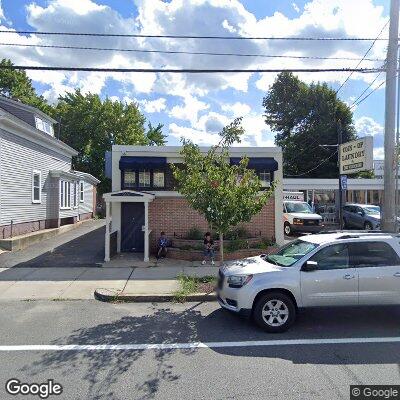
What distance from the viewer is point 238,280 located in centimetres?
688

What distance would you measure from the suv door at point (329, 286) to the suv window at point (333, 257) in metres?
0.02

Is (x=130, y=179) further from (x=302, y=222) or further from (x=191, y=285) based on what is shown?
(x=302, y=222)

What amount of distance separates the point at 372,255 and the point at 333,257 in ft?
2.28

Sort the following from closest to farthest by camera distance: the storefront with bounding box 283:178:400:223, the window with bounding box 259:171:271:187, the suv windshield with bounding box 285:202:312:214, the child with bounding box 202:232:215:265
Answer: the child with bounding box 202:232:215:265 < the window with bounding box 259:171:271:187 < the suv windshield with bounding box 285:202:312:214 < the storefront with bounding box 283:178:400:223

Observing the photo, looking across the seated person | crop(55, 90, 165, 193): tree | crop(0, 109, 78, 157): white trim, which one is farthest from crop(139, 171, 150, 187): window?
crop(55, 90, 165, 193): tree

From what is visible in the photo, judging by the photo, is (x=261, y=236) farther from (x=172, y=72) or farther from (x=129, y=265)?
(x=172, y=72)

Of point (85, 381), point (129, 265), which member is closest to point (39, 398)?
point (85, 381)

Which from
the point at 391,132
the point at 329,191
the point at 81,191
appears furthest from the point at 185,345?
the point at 329,191

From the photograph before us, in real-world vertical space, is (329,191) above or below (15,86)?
below

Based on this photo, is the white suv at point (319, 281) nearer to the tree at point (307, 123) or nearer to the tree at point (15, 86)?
the tree at point (15, 86)

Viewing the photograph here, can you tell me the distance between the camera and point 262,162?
49.4ft

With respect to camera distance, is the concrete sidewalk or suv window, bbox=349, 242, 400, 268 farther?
the concrete sidewalk

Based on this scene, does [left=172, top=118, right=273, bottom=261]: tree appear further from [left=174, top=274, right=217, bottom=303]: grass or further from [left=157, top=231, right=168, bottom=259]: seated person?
[left=157, top=231, right=168, bottom=259]: seated person

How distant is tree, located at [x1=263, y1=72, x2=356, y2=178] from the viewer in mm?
46438
